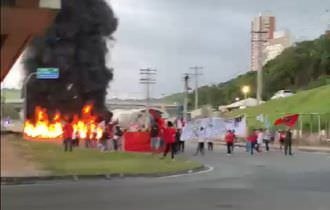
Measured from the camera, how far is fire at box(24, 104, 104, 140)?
4372 centimetres

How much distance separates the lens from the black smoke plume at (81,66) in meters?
57.2

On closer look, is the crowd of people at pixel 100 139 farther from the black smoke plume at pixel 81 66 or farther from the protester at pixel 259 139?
the black smoke plume at pixel 81 66

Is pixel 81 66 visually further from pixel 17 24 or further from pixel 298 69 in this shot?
pixel 298 69

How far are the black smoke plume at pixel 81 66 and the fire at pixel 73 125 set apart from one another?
0.81m

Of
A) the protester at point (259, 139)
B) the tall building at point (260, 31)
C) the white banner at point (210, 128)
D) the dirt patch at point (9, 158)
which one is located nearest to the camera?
the dirt patch at point (9, 158)

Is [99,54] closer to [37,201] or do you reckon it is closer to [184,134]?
[184,134]

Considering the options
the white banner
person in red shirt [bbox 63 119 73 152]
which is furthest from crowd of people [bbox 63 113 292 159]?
the white banner

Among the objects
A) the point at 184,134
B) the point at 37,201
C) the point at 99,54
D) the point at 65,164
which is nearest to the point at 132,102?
the point at 99,54

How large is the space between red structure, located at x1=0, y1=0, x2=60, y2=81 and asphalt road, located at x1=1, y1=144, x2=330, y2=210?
11.9 feet

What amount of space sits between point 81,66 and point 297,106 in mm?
33285

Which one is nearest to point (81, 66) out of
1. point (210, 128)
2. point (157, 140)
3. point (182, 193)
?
point (210, 128)

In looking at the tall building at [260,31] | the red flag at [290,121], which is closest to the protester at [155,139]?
the red flag at [290,121]

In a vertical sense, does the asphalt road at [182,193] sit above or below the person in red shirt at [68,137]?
below

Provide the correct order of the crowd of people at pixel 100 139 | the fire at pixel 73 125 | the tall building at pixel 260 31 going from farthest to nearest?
the tall building at pixel 260 31, the fire at pixel 73 125, the crowd of people at pixel 100 139
